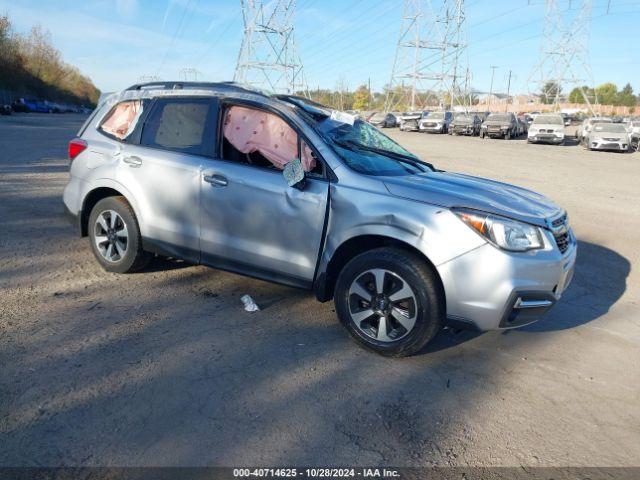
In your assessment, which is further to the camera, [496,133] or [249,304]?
[496,133]

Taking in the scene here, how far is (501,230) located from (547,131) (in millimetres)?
29262

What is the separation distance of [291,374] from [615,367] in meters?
2.33

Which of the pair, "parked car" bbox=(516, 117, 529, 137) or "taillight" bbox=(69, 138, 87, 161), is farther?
"parked car" bbox=(516, 117, 529, 137)

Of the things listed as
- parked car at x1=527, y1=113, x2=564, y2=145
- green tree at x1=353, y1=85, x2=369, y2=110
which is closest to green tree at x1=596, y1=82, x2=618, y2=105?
green tree at x1=353, y1=85, x2=369, y2=110

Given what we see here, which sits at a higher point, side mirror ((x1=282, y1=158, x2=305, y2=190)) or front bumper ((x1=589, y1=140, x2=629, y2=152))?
side mirror ((x1=282, y1=158, x2=305, y2=190))

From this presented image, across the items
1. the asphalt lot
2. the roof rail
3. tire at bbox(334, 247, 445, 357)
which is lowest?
the asphalt lot

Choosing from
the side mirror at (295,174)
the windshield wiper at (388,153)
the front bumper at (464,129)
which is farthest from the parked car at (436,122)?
the side mirror at (295,174)

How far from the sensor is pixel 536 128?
29.6m

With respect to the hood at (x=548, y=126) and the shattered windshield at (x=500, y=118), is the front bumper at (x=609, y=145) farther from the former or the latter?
the shattered windshield at (x=500, y=118)

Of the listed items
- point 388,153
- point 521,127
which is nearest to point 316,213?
point 388,153

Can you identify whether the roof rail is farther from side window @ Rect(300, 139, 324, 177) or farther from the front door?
side window @ Rect(300, 139, 324, 177)

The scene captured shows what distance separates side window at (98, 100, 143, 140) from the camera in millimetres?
4754

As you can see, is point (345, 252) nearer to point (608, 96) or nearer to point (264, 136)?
point (264, 136)

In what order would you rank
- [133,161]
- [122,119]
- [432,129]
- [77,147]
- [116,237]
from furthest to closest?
[432,129] → [77,147] → [122,119] → [116,237] → [133,161]
